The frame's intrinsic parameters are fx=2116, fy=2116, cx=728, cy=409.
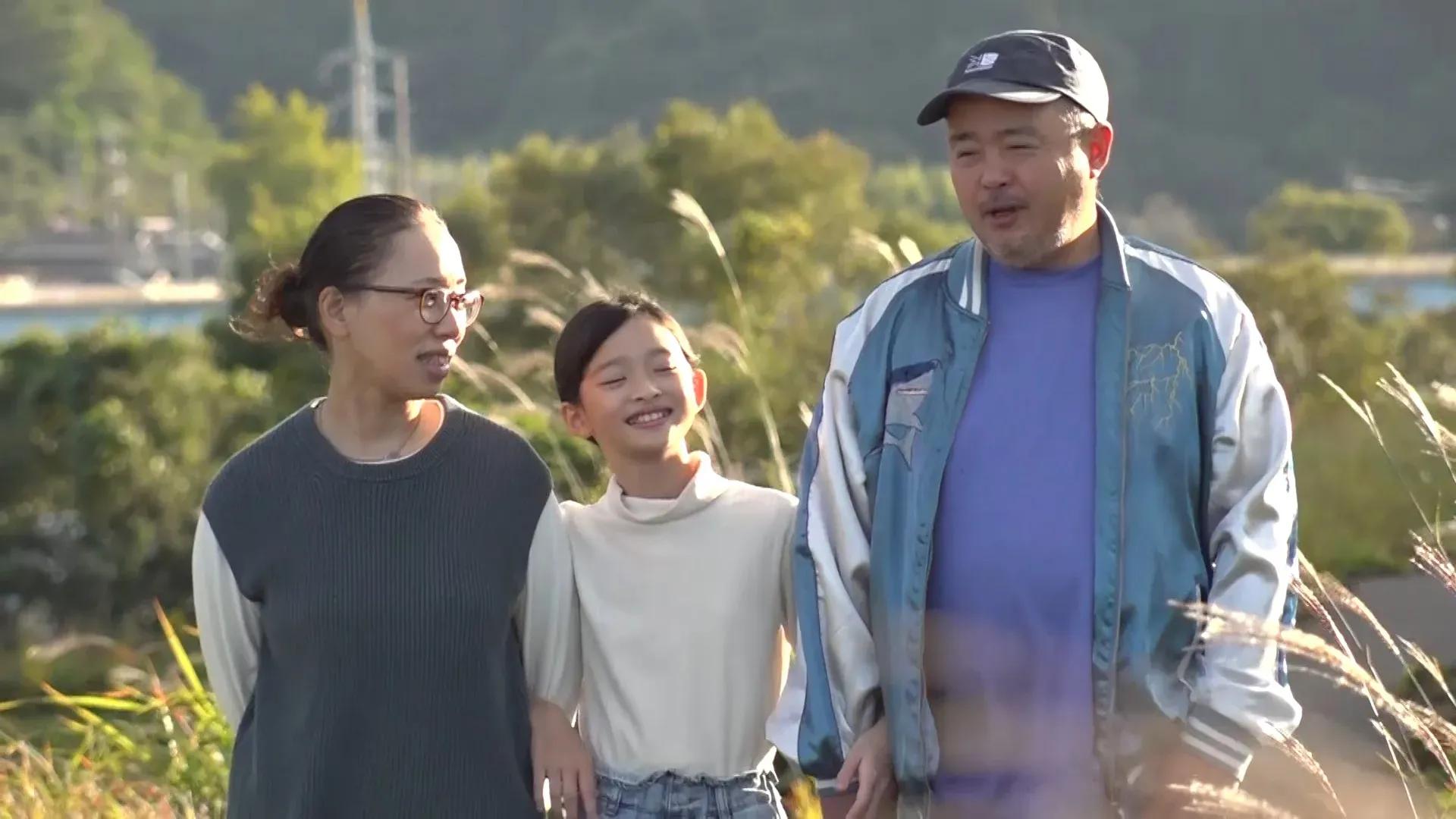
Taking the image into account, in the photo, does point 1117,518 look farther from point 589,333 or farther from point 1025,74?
point 589,333

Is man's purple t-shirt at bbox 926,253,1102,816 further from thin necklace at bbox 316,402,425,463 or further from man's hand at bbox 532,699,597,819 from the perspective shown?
thin necklace at bbox 316,402,425,463

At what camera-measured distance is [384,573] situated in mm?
2758

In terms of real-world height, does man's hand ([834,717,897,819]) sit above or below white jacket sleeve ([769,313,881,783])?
below

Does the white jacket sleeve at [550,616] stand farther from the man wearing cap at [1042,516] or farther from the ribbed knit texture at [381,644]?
the man wearing cap at [1042,516]

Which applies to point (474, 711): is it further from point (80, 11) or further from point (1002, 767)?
point (80, 11)

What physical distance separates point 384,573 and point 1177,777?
3.41 feet

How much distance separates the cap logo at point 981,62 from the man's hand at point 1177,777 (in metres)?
0.87

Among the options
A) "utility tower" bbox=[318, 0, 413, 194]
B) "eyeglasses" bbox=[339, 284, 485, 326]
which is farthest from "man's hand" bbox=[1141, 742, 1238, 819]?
"utility tower" bbox=[318, 0, 413, 194]

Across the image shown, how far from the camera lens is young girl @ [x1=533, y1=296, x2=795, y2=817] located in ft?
9.22

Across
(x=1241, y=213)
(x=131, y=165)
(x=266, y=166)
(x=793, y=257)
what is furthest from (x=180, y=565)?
(x=131, y=165)

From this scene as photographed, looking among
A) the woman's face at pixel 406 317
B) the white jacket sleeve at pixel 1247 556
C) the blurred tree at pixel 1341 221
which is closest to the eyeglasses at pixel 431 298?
the woman's face at pixel 406 317

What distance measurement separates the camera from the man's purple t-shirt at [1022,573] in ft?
8.59

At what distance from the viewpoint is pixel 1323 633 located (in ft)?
21.7

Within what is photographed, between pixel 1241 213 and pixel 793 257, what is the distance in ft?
142
